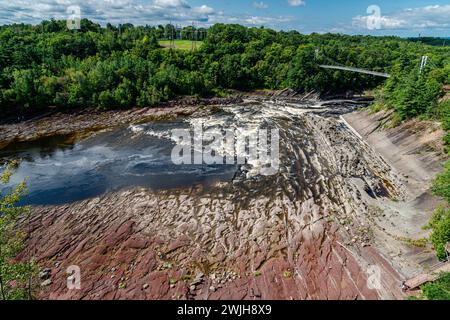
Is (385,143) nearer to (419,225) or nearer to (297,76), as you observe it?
(419,225)

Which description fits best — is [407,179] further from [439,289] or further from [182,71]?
[182,71]

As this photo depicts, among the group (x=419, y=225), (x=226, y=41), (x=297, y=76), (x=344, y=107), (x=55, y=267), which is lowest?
(x=55, y=267)

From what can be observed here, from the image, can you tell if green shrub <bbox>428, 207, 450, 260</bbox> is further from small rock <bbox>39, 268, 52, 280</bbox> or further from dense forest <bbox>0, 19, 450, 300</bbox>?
small rock <bbox>39, 268, 52, 280</bbox>

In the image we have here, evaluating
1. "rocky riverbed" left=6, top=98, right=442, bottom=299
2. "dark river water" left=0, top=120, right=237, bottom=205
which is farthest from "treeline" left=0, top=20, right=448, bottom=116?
"rocky riverbed" left=6, top=98, right=442, bottom=299

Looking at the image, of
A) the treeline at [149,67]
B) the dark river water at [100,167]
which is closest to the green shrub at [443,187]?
the dark river water at [100,167]

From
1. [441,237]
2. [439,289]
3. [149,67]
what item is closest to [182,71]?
[149,67]

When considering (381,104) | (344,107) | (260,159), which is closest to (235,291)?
(260,159)

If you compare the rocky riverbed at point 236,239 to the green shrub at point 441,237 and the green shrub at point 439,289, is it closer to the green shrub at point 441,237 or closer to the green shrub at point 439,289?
the green shrub at point 439,289
